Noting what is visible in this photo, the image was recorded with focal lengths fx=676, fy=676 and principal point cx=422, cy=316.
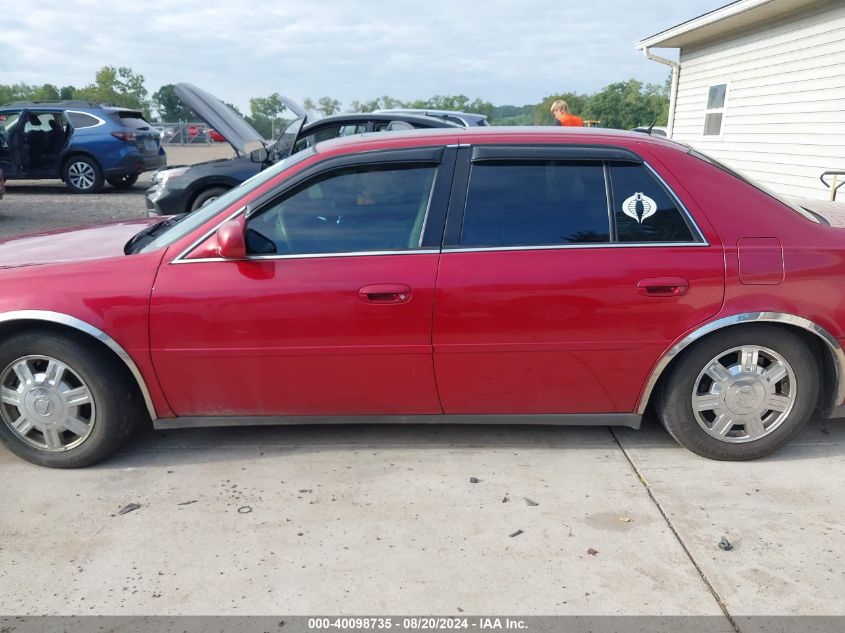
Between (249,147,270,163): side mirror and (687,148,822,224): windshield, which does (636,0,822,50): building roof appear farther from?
(687,148,822,224): windshield

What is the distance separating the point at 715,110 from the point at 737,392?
11.1 m

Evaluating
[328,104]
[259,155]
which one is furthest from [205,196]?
[328,104]

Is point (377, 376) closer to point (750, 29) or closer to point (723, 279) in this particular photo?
point (723, 279)

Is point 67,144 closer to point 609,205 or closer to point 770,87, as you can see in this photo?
point 770,87

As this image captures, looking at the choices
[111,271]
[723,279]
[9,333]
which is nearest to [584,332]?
[723,279]

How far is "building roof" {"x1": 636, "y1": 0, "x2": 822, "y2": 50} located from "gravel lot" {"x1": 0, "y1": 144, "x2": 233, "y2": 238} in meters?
9.68

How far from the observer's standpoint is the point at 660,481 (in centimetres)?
330

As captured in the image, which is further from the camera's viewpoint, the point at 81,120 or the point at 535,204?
the point at 81,120

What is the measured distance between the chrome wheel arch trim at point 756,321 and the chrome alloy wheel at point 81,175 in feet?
42.1

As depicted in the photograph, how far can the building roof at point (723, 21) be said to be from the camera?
32.3 ft

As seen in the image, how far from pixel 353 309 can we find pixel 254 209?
0.71 meters

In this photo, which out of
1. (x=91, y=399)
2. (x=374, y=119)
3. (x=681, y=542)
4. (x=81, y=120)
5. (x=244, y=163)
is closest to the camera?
(x=681, y=542)

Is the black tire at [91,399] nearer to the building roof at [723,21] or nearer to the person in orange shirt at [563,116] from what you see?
the person in orange shirt at [563,116]

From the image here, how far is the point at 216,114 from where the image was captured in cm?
720
